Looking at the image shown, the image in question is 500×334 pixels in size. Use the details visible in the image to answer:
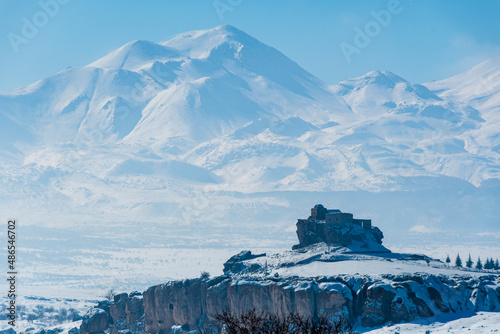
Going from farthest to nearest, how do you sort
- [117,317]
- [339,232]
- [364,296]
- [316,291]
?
[117,317] < [339,232] < [316,291] < [364,296]

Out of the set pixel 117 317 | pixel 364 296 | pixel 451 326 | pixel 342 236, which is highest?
pixel 342 236

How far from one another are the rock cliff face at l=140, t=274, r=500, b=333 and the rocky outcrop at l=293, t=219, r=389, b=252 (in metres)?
12.0

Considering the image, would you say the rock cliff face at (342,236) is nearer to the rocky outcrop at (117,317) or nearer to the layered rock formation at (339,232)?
the layered rock formation at (339,232)

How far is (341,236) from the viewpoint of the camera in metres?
114

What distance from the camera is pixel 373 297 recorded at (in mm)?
96375

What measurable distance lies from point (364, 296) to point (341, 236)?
1701cm

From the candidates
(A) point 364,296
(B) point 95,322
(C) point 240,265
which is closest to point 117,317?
(B) point 95,322

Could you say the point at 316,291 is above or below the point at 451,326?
above

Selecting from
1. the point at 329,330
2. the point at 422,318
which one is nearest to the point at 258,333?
the point at 329,330

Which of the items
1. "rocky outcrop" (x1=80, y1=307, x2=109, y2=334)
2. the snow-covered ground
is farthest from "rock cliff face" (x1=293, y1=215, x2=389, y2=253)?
"rocky outcrop" (x1=80, y1=307, x2=109, y2=334)

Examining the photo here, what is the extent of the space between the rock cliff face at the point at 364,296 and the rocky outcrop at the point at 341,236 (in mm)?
12037

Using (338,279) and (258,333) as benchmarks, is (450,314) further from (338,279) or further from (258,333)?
(258,333)

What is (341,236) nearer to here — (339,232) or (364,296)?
(339,232)

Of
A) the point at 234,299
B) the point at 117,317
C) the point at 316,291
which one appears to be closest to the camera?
the point at 316,291
